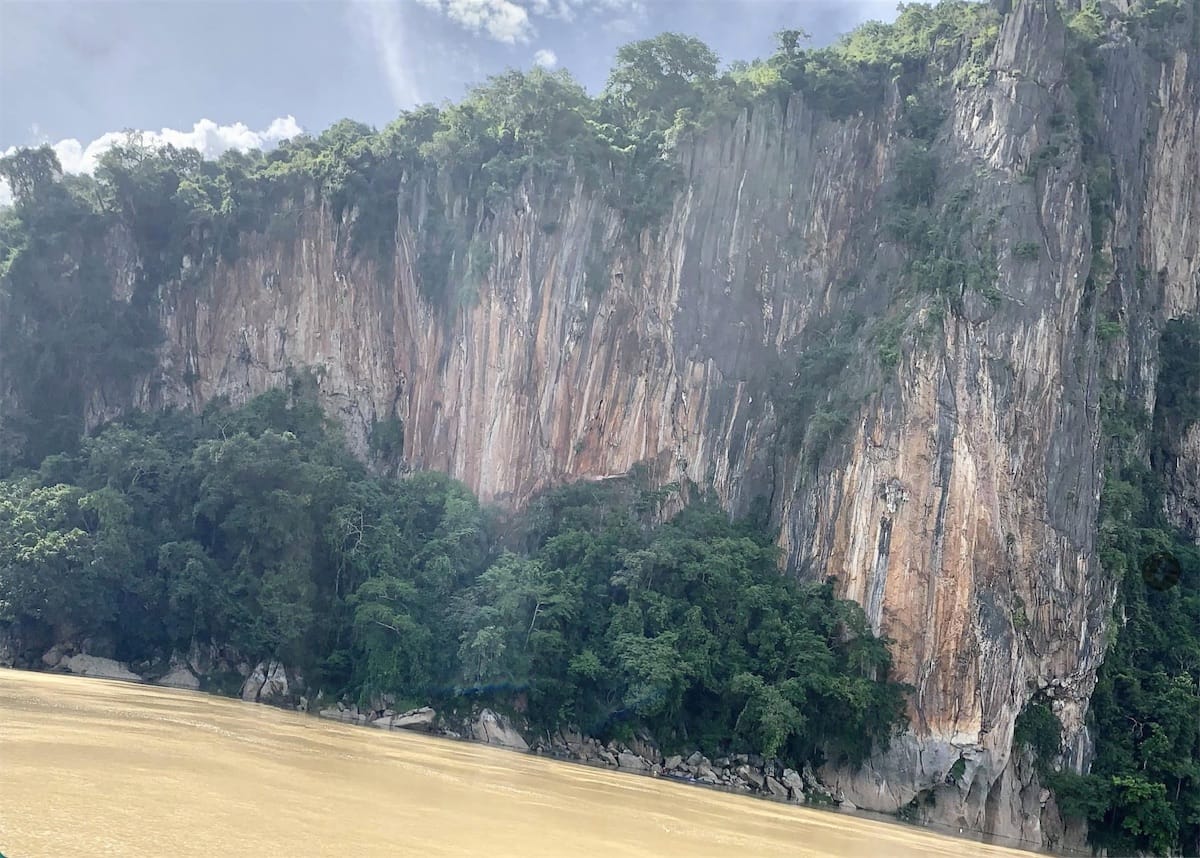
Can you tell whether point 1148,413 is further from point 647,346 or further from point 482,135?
point 482,135

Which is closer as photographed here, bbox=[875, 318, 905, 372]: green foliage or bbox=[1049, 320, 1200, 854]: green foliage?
bbox=[1049, 320, 1200, 854]: green foliage

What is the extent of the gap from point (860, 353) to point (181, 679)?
1972 cm

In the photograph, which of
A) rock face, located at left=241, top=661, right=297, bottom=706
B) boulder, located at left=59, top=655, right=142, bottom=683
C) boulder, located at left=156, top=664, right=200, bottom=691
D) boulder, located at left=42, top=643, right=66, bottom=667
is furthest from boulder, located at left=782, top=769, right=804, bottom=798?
boulder, located at left=42, top=643, right=66, bottom=667

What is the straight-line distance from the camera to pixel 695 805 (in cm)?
1537

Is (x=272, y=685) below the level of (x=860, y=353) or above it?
below

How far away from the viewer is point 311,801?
873cm

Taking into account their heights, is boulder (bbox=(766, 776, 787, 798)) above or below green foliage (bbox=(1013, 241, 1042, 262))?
below

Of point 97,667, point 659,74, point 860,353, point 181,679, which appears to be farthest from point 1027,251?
point 97,667

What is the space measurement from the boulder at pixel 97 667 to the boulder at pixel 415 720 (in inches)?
264

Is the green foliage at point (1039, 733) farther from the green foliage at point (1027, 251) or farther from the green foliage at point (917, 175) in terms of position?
the green foliage at point (917, 175)

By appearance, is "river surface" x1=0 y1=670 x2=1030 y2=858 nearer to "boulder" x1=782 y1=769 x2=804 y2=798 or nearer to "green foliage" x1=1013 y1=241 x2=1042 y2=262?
"boulder" x1=782 y1=769 x2=804 y2=798

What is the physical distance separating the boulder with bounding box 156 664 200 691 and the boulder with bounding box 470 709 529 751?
749cm

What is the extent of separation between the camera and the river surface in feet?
21.7

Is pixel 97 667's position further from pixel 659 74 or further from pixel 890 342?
pixel 659 74
